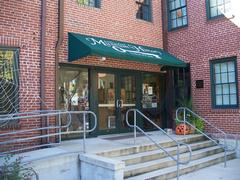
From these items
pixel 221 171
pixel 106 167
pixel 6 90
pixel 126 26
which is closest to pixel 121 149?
pixel 106 167

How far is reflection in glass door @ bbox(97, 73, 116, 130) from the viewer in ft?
31.3

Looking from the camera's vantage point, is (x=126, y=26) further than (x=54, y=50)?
Yes

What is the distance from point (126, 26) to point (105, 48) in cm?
216

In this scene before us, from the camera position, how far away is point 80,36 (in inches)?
342

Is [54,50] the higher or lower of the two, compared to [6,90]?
higher

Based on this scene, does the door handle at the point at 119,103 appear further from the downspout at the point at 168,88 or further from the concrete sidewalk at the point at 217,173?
the concrete sidewalk at the point at 217,173

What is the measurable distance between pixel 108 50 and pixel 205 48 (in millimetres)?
3699

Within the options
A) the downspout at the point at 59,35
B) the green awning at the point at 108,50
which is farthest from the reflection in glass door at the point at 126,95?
the downspout at the point at 59,35

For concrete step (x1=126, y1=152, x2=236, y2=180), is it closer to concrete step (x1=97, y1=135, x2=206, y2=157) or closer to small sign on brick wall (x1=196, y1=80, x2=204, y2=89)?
concrete step (x1=97, y1=135, x2=206, y2=157)

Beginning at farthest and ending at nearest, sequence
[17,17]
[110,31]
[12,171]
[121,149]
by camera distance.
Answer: [110,31] → [17,17] → [121,149] → [12,171]

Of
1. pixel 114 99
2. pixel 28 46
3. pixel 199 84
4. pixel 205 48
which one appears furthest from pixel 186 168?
pixel 28 46

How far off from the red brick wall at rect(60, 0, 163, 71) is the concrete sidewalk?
4.22 m

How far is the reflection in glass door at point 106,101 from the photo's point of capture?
9531 millimetres

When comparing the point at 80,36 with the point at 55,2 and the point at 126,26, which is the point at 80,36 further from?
the point at 126,26
